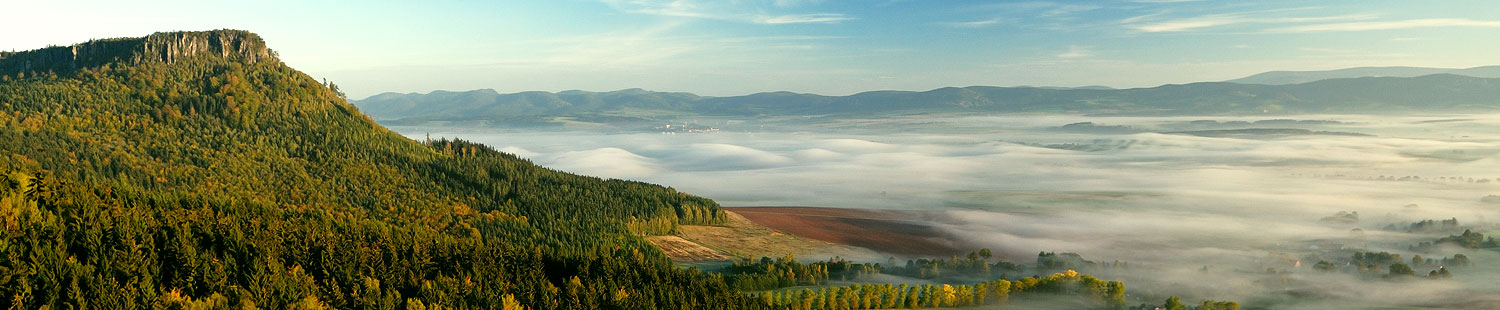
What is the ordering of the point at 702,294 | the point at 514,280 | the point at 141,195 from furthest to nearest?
the point at 141,195 < the point at 702,294 < the point at 514,280

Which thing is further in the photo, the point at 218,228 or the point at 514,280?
the point at 514,280

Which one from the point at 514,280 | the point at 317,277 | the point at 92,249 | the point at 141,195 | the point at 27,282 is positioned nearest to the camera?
the point at 27,282

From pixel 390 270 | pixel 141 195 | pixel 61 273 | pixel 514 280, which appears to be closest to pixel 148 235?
pixel 61 273

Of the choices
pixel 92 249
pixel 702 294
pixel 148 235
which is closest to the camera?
pixel 92 249

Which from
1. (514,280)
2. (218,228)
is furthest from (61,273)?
(514,280)

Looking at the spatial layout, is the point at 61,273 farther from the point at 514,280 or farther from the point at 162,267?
the point at 514,280

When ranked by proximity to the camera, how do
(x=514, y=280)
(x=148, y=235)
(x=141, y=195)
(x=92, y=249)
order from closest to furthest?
(x=92, y=249) < (x=148, y=235) < (x=514, y=280) < (x=141, y=195)

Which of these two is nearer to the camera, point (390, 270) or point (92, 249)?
point (92, 249)

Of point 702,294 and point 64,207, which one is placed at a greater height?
point 64,207

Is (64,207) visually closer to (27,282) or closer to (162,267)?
(162,267)
